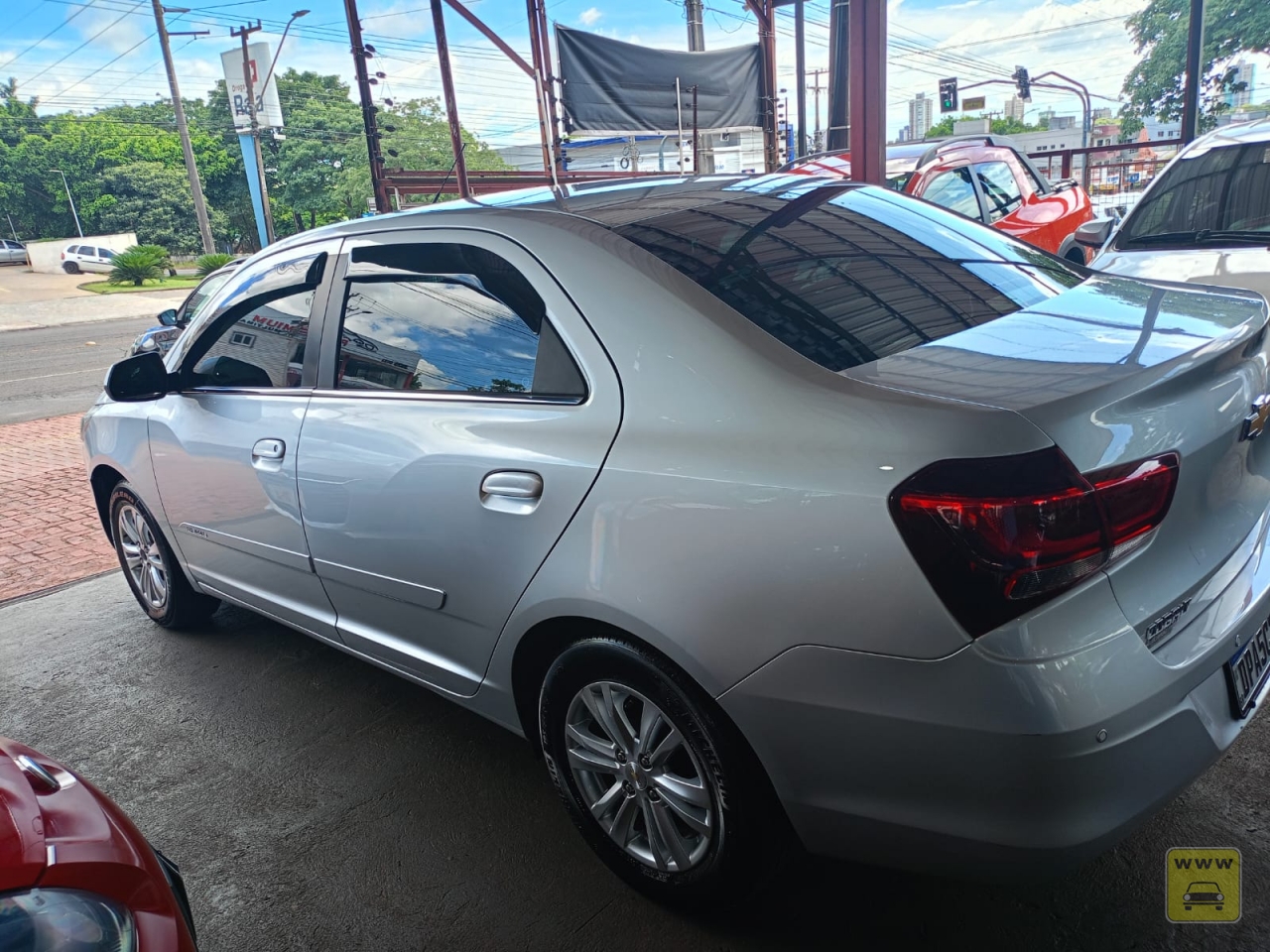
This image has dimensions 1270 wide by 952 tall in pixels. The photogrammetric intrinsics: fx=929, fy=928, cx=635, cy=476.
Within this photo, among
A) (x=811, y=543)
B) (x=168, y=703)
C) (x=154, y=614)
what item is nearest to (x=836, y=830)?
(x=811, y=543)

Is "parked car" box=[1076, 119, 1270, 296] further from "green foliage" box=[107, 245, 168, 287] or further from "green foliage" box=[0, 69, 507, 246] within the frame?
"green foliage" box=[0, 69, 507, 246]

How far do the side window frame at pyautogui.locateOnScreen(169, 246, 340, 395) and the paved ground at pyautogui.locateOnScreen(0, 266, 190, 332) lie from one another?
20826mm

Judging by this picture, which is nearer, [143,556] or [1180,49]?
[143,556]

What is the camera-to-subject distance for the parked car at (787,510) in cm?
157

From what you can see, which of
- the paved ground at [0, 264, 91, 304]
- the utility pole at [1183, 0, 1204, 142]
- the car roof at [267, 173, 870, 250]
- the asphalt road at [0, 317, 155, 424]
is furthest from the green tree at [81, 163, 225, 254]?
the car roof at [267, 173, 870, 250]

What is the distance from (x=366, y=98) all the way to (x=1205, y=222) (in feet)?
28.2

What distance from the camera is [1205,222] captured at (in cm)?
514

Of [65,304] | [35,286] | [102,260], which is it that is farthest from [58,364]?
[102,260]

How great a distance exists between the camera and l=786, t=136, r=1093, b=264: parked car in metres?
8.45

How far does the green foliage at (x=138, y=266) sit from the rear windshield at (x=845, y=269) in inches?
1532

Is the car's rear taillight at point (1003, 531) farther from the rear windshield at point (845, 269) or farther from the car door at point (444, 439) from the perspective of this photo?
the car door at point (444, 439)

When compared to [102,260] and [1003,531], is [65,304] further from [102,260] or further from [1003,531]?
[1003,531]

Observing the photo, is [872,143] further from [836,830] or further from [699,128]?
[836,830]

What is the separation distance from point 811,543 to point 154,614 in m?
3.68
